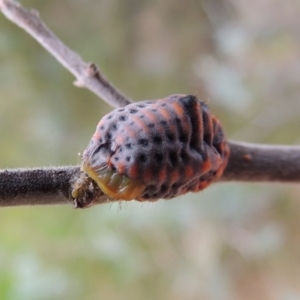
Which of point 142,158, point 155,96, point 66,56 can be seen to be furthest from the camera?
point 155,96

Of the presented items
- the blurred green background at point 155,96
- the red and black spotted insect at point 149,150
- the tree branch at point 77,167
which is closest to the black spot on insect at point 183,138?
the red and black spotted insect at point 149,150

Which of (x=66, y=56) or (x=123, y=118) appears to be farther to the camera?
(x=66, y=56)

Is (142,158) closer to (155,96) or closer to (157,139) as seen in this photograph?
(157,139)

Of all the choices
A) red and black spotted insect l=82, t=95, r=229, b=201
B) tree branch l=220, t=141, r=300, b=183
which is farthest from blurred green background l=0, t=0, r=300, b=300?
red and black spotted insect l=82, t=95, r=229, b=201

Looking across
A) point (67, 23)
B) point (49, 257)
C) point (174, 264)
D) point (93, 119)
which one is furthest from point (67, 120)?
point (174, 264)

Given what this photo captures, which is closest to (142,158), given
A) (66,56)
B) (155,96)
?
(66,56)

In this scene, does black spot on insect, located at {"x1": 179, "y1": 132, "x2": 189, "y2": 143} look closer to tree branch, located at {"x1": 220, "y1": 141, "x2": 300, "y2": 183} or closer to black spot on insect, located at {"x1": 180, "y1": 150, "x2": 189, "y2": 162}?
black spot on insect, located at {"x1": 180, "y1": 150, "x2": 189, "y2": 162}
